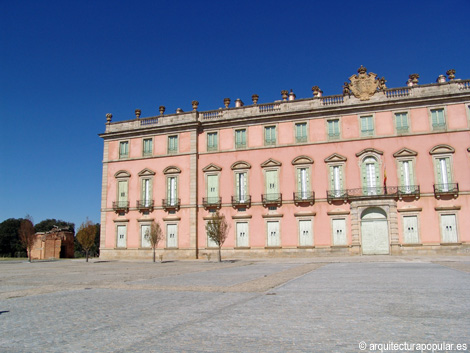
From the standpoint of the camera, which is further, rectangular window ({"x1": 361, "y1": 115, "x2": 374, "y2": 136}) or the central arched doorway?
rectangular window ({"x1": 361, "y1": 115, "x2": 374, "y2": 136})

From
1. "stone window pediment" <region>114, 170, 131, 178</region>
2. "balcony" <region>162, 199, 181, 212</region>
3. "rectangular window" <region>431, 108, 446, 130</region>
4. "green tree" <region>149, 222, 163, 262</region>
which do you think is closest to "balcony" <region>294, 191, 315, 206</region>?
"balcony" <region>162, 199, 181, 212</region>

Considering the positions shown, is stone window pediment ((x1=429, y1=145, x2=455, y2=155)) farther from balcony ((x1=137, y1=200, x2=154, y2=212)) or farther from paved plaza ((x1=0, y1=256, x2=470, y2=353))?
balcony ((x1=137, y1=200, x2=154, y2=212))

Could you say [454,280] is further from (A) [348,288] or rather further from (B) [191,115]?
(B) [191,115]

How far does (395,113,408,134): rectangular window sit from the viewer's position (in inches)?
1222

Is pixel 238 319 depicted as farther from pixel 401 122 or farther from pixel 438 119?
pixel 438 119

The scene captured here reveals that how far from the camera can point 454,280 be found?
1184cm

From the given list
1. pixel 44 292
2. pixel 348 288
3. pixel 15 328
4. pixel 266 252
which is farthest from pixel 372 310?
pixel 266 252

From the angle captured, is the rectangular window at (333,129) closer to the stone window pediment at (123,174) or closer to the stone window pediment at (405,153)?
the stone window pediment at (405,153)

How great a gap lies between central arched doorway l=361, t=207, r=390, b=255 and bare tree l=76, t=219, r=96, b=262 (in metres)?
22.4

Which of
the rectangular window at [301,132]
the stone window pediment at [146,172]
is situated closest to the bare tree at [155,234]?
the stone window pediment at [146,172]

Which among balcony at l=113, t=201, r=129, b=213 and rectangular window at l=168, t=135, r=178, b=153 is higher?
rectangular window at l=168, t=135, r=178, b=153

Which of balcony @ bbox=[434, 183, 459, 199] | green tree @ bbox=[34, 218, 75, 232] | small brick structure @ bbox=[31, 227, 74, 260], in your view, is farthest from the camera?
green tree @ bbox=[34, 218, 75, 232]

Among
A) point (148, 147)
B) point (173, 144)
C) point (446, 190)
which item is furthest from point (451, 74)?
point (148, 147)

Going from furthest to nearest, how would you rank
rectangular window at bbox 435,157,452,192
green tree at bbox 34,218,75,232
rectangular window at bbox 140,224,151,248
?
green tree at bbox 34,218,75,232 → rectangular window at bbox 140,224,151,248 → rectangular window at bbox 435,157,452,192
